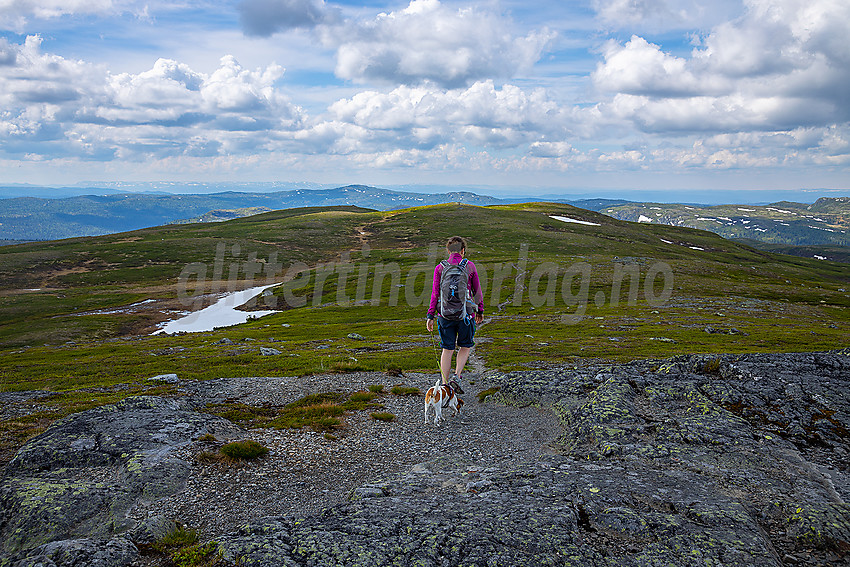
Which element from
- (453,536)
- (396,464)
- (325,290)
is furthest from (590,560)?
(325,290)

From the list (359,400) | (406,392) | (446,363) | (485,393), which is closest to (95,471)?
(359,400)

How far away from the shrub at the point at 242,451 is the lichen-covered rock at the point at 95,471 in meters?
1.15

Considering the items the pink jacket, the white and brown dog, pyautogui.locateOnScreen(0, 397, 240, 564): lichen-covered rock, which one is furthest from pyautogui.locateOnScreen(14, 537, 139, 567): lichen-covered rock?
the pink jacket

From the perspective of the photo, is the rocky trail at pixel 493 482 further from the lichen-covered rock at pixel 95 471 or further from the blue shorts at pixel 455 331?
the blue shorts at pixel 455 331

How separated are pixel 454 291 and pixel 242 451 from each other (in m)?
8.65

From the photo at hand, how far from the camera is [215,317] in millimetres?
86812

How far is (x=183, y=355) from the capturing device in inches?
1630

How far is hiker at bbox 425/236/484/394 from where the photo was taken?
15.5 meters

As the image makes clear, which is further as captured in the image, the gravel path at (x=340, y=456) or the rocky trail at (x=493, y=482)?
the gravel path at (x=340, y=456)

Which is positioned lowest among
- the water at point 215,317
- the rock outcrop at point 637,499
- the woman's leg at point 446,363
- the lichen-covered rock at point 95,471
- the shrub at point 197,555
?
the water at point 215,317

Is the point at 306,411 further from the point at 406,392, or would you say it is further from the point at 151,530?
the point at 151,530

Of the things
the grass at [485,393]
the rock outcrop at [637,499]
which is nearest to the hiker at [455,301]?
the grass at [485,393]

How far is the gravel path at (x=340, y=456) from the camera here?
34.6 feet

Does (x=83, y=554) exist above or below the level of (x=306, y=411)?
above
